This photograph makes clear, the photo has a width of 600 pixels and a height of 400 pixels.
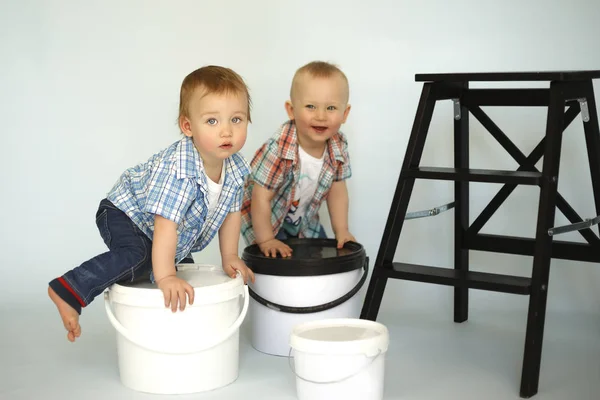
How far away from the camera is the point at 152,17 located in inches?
129

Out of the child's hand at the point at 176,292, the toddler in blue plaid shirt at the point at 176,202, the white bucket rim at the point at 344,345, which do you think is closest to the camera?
the white bucket rim at the point at 344,345

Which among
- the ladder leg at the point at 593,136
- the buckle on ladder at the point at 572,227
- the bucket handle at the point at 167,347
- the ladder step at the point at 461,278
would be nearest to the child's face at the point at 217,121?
the bucket handle at the point at 167,347

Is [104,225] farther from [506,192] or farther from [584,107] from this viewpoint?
[584,107]

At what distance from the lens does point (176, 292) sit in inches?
80.4

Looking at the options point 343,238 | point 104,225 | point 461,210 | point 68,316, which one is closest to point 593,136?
point 461,210

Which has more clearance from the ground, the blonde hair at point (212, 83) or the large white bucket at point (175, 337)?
the blonde hair at point (212, 83)

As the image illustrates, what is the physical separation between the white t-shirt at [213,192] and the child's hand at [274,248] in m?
0.25

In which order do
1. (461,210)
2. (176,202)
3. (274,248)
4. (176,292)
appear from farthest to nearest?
(461,210), (274,248), (176,202), (176,292)

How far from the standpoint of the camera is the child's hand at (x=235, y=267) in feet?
7.49

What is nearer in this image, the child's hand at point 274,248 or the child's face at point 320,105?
the child's hand at point 274,248

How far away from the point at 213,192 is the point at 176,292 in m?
0.34

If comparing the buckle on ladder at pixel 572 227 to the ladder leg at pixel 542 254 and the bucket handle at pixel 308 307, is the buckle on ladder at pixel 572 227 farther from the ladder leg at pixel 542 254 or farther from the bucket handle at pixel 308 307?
the bucket handle at pixel 308 307

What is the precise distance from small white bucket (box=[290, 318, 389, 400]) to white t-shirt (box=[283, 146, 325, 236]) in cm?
77

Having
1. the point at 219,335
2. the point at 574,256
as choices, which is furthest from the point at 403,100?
the point at 219,335
